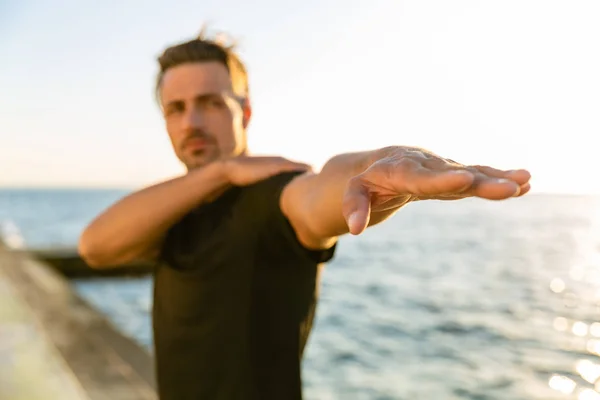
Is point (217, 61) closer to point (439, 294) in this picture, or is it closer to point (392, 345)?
point (392, 345)

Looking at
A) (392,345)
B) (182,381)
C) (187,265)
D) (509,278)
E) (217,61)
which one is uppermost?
(217,61)

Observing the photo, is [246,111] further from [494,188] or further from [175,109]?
[494,188]

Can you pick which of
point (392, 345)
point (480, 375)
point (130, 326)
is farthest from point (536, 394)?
point (130, 326)

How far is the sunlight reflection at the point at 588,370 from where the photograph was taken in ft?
31.1

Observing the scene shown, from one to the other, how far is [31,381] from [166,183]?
14.2ft

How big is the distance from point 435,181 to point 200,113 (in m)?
1.61

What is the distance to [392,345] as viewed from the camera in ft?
37.7

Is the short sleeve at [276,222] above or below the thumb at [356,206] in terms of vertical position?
below

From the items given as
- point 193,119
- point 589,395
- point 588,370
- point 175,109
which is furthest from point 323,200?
point 588,370

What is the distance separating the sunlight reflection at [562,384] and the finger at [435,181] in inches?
354

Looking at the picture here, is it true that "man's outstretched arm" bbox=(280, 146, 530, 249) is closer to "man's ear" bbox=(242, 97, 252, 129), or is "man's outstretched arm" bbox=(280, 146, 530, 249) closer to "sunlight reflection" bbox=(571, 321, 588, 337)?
"man's ear" bbox=(242, 97, 252, 129)

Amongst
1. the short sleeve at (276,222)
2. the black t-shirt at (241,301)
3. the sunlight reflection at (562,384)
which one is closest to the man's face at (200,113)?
the black t-shirt at (241,301)

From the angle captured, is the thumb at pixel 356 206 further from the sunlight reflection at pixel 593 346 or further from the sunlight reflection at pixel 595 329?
the sunlight reflection at pixel 595 329

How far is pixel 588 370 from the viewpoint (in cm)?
994
